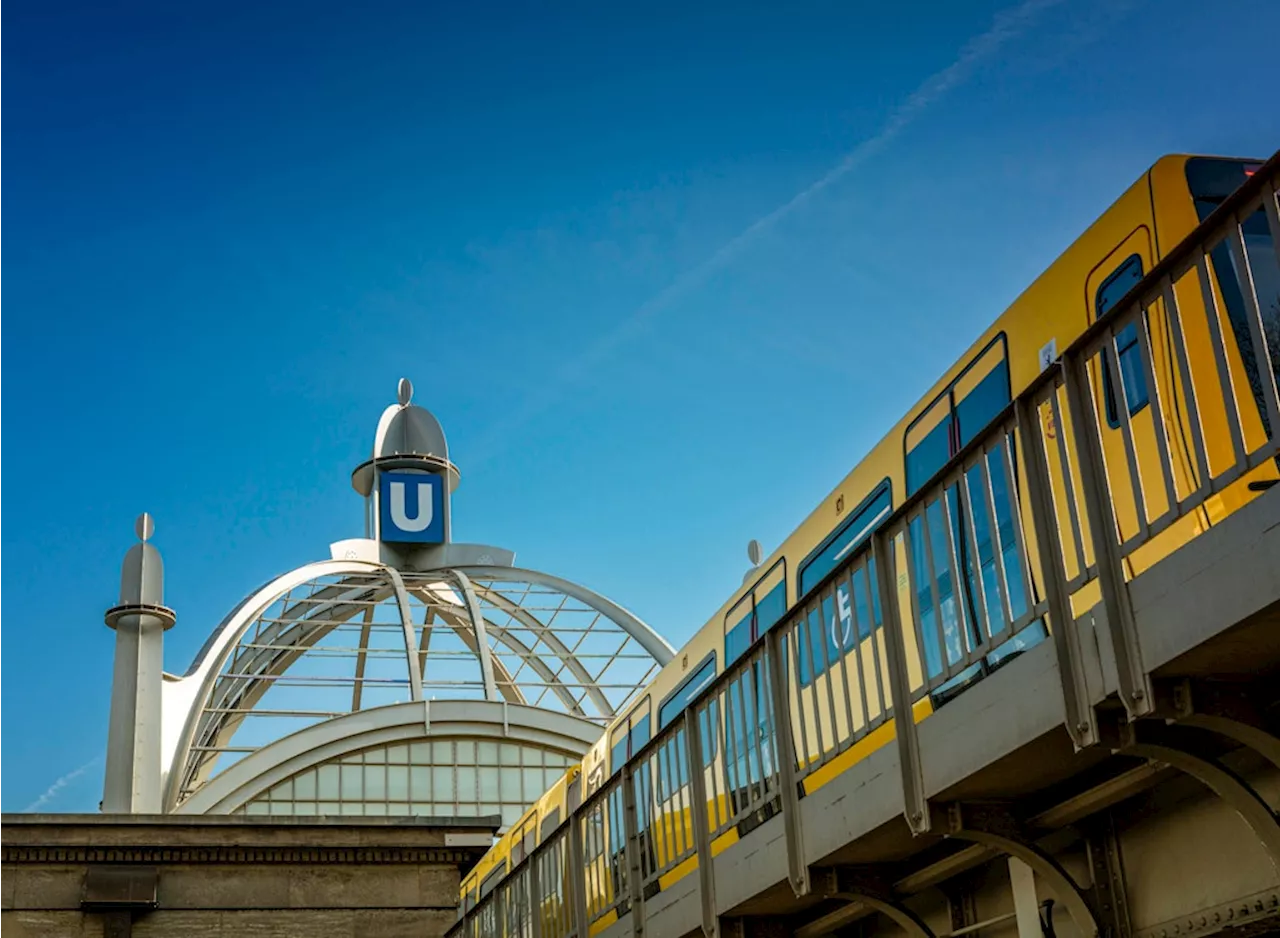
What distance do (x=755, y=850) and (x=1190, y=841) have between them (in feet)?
10.2

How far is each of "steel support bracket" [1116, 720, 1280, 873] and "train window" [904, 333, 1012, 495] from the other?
3.58 metres

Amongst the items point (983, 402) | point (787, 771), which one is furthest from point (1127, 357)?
point (787, 771)

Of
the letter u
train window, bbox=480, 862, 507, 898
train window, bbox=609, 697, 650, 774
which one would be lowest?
train window, bbox=480, 862, 507, 898

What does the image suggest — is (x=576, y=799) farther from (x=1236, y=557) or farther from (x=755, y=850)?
(x=1236, y=557)

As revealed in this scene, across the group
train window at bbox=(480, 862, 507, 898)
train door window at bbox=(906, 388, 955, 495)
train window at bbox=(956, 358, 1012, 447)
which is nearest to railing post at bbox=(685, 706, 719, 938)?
train door window at bbox=(906, 388, 955, 495)

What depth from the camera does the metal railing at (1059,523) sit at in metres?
5.48

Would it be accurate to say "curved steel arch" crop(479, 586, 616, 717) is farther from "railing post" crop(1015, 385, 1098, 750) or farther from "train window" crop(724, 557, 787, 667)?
"railing post" crop(1015, 385, 1098, 750)

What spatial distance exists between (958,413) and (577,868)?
4.59 metres

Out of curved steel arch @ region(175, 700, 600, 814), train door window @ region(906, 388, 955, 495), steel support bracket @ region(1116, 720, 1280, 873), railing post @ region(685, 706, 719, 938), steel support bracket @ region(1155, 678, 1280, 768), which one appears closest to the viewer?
steel support bracket @ region(1155, 678, 1280, 768)

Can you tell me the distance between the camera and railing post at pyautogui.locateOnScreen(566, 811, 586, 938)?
1183 centimetres

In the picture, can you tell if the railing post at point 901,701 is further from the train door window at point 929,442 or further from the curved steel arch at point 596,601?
the curved steel arch at point 596,601

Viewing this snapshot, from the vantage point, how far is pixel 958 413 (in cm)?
1005

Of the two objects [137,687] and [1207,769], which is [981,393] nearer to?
[1207,769]

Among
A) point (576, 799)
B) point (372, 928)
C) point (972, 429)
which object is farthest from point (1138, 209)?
point (372, 928)
